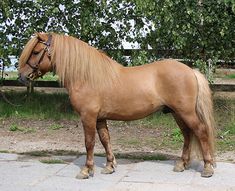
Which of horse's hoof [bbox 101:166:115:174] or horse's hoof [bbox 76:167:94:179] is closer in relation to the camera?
horse's hoof [bbox 76:167:94:179]

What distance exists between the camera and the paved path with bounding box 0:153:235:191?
5285 millimetres

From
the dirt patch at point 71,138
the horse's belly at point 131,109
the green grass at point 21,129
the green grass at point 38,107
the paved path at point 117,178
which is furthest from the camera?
the green grass at point 38,107

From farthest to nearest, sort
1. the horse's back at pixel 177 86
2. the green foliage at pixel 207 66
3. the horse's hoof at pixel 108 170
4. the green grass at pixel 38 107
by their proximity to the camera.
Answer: the green grass at pixel 38 107
the green foliage at pixel 207 66
the horse's hoof at pixel 108 170
the horse's back at pixel 177 86

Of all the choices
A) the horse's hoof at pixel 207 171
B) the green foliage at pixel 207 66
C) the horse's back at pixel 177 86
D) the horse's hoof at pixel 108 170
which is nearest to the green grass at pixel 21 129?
the horse's hoof at pixel 108 170

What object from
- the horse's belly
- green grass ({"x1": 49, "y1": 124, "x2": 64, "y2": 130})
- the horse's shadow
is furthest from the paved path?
green grass ({"x1": 49, "y1": 124, "x2": 64, "y2": 130})

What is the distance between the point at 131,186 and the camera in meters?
5.33

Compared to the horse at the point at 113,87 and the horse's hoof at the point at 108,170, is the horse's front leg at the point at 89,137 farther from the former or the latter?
the horse's hoof at the point at 108,170

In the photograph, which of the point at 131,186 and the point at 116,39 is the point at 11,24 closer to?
the point at 116,39

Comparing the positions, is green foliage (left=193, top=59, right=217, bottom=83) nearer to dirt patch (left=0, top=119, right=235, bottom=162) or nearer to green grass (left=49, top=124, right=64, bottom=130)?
dirt patch (left=0, top=119, right=235, bottom=162)

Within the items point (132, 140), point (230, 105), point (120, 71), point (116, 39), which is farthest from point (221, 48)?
point (120, 71)

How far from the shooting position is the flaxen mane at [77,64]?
5.56 metres

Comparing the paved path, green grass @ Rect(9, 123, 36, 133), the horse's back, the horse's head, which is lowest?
green grass @ Rect(9, 123, 36, 133)

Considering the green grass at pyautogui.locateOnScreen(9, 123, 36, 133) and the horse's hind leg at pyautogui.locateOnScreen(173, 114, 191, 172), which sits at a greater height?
the horse's hind leg at pyautogui.locateOnScreen(173, 114, 191, 172)

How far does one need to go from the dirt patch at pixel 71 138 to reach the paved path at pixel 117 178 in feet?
2.70
